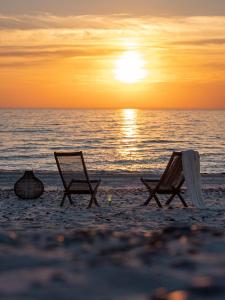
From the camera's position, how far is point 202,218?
8.87 m

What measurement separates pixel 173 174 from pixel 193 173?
0.44 metres

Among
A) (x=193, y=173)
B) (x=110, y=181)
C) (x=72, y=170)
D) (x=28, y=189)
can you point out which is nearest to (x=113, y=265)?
→ (x=193, y=173)

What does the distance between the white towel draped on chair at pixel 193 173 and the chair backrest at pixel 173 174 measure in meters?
0.19

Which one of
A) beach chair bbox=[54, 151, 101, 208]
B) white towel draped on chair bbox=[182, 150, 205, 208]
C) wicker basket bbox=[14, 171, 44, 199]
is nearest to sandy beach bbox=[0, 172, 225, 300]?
white towel draped on chair bbox=[182, 150, 205, 208]

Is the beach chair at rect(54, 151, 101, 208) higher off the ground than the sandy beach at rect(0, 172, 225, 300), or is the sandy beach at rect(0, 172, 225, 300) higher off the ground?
the sandy beach at rect(0, 172, 225, 300)

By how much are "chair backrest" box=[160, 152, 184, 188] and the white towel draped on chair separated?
0.19 metres

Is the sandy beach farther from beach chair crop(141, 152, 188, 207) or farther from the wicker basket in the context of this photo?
the wicker basket

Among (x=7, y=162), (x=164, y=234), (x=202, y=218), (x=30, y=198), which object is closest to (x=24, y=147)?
(x=7, y=162)

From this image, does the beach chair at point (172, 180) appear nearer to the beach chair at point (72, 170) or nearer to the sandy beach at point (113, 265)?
the beach chair at point (72, 170)

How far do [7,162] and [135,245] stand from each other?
2991 centimetres

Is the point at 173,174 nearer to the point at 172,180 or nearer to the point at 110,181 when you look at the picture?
the point at 172,180

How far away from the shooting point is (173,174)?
10.2 metres

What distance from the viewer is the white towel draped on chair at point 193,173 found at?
9805 millimetres

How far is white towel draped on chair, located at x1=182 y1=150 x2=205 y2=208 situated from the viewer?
32.2 ft
